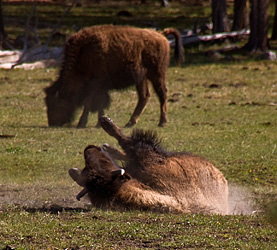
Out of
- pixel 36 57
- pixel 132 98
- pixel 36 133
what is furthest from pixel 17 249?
pixel 36 57

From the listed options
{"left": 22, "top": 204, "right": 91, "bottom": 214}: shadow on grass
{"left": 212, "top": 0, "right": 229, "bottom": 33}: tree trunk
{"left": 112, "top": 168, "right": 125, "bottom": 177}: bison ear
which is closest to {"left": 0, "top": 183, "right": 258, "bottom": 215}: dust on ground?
{"left": 22, "top": 204, "right": 91, "bottom": 214}: shadow on grass

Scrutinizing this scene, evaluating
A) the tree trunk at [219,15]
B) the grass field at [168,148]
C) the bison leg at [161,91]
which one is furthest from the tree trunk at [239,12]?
the bison leg at [161,91]

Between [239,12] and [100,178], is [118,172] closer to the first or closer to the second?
[100,178]

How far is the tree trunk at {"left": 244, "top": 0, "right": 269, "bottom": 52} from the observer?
21.6 metres

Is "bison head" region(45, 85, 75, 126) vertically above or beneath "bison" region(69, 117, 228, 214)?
beneath

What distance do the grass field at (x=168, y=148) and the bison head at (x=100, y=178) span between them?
0.16 metres

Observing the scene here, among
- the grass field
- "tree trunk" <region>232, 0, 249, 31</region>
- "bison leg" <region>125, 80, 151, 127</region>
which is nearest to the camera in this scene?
the grass field

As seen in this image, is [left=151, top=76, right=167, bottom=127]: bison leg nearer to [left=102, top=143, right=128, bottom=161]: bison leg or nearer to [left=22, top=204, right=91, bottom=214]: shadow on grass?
[left=102, top=143, right=128, bottom=161]: bison leg

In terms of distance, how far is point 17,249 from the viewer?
4.13 metres

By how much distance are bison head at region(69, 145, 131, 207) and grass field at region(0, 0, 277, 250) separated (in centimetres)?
16

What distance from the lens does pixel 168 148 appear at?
32.0 ft

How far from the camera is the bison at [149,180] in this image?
556 cm

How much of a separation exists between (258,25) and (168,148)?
1311 centimetres

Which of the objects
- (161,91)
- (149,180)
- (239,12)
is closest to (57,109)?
(161,91)
